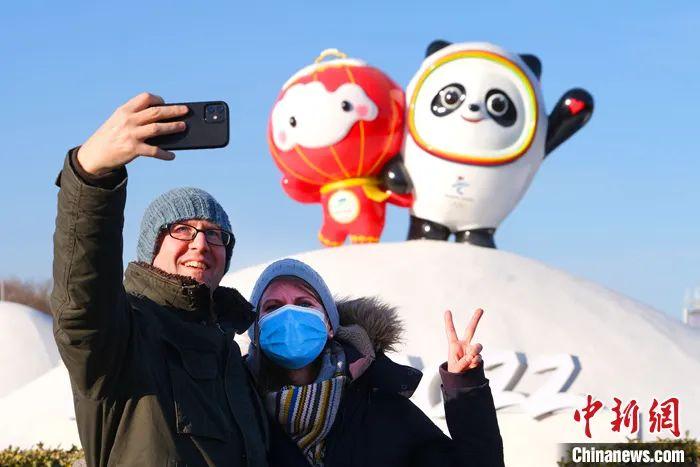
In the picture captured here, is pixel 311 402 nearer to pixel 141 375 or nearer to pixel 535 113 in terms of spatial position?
pixel 141 375

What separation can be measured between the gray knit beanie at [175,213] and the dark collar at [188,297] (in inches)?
3.0

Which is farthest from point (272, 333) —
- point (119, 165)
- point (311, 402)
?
point (119, 165)

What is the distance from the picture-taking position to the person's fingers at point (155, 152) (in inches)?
77.7

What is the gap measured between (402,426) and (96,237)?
48.7 inches

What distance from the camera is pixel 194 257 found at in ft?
8.41

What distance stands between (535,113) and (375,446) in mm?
8314

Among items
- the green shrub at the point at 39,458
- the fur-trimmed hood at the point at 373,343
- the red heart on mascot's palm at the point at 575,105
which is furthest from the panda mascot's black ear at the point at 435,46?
the fur-trimmed hood at the point at 373,343

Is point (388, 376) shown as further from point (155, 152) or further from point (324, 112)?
point (324, 112)

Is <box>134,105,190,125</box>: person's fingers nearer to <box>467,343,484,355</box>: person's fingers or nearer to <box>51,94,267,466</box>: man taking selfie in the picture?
<box>51,94,267,466</box>: man taking selfie

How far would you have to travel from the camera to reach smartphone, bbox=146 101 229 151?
205cm

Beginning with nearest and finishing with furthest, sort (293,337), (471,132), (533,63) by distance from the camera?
(293,337) → (471,132) → (533,63)

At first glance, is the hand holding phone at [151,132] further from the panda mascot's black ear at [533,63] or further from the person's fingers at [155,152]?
the panda mascot's black ear at [533,63]

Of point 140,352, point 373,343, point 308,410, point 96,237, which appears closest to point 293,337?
point 308,410

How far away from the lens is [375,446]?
9.26ft
